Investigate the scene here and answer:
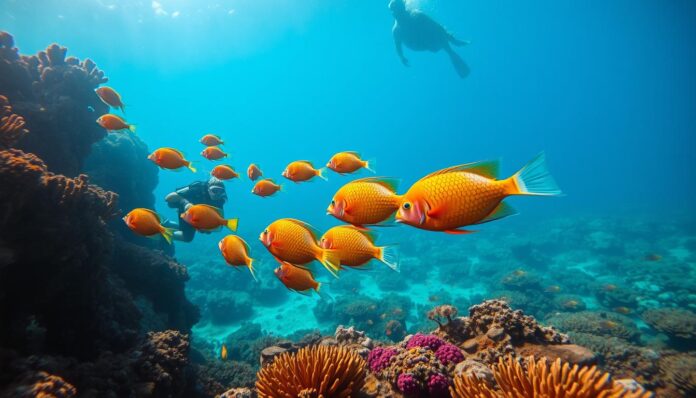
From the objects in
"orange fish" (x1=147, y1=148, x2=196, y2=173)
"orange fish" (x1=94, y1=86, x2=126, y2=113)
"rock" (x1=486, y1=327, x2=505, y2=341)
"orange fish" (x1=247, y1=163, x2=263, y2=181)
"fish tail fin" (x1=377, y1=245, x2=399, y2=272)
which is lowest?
"rock" (x1=486, y1=327, x2=505, y2=341)

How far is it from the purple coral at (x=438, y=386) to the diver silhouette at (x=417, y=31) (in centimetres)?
2542

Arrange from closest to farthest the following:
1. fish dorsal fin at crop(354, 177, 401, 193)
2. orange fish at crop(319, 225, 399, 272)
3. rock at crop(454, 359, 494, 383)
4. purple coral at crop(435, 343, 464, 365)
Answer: fish dorsal fin at crop(354, 177, 401, 193), orange fish at crop(319, 225, 399, 272), rock at crop(454, 359, 494, 383), purple coral at crop(435, 343, 464, 365)

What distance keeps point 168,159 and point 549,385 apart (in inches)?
255

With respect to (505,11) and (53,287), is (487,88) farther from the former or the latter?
(53,287)

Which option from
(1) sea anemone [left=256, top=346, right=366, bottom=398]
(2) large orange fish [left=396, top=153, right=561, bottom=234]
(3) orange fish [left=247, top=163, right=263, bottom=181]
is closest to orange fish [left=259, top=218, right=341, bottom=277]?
(2) large orange fish [left=396, top=153, right=561, bottom=234]

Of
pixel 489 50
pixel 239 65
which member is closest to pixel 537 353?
pixel 239 65

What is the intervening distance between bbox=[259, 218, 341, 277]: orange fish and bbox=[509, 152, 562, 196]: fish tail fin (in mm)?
1586

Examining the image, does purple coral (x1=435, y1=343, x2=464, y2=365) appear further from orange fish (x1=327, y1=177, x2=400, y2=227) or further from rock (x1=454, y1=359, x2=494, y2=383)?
orange fish (x1=327, y1=177, x2=400, y2=227)

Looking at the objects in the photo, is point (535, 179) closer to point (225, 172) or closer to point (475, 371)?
point (475, 371)

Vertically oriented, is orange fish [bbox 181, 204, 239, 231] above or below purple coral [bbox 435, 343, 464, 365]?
above

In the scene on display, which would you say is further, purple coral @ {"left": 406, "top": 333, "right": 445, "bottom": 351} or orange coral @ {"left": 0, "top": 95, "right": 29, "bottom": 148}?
orange coral @ {"left": 0, "top": 95, "right": 29, "bottom": 148}

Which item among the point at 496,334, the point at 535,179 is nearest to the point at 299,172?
the point at 535,179

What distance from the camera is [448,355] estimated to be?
13.4 feet

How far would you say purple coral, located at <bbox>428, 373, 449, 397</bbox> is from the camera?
3.35 m
